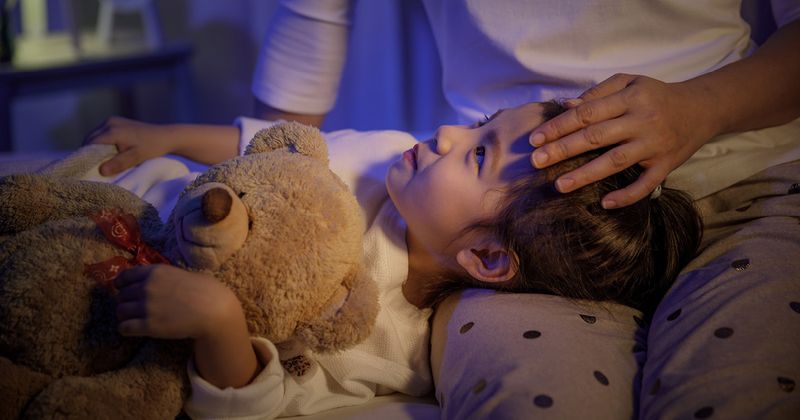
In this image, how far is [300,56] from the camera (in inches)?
55.5

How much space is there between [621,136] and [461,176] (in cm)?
22

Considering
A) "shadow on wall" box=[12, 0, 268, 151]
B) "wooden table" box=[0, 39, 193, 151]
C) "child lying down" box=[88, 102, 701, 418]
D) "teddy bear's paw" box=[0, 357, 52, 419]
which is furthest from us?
"shadow on wall" box=[12, 0, 268, 151]

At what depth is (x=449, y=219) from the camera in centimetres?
90

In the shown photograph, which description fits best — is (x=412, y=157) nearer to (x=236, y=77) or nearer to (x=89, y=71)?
(x=89, y=71)

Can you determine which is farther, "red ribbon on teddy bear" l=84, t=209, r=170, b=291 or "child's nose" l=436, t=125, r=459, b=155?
"child's nose" l=436, t=125, r=459, b=155

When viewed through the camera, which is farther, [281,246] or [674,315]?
[674,315]

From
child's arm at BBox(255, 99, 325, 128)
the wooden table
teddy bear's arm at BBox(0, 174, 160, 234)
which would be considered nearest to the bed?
teddy bear's arm at BBox(0, 174, 160, 234)

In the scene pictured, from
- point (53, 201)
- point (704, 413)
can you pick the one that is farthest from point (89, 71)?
point (704, 413)

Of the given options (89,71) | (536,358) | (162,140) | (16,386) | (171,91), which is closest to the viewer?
(16,386)

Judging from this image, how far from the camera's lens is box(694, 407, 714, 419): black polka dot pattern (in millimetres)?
600

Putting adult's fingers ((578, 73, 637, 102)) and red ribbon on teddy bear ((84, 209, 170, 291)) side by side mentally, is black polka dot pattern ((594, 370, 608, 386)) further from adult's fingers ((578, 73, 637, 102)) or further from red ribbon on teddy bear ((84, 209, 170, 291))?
red ribbon on teddy bear ((84, 209, 170, 291))

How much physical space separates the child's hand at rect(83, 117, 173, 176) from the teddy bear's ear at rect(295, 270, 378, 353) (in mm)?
573

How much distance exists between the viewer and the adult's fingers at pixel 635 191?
804 mm

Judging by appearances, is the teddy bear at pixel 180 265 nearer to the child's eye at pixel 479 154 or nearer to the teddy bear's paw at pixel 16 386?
the teddy bear's paw at pixel 16 386
